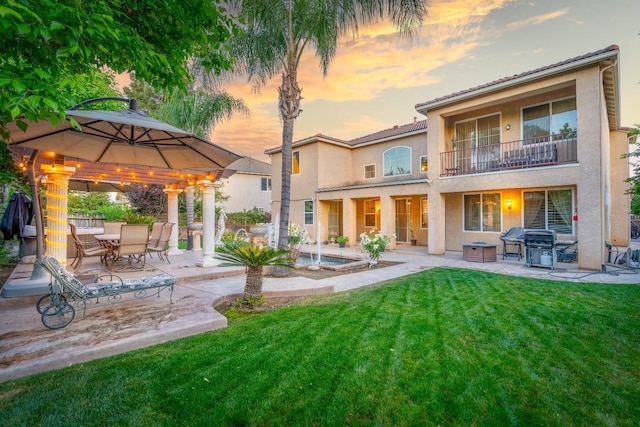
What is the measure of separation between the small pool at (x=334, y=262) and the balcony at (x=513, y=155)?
225 inches

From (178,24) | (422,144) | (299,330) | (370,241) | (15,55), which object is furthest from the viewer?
(422,144)

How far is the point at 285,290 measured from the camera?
6.39m

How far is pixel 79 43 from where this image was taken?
8.55 ft

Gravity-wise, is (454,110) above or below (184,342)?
above

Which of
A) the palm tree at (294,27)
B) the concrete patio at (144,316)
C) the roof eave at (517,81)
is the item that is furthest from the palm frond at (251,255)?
the roof eave at (517,81)

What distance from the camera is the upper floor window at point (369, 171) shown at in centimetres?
1820

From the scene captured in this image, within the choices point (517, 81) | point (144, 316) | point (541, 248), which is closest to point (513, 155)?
point (517, 81)

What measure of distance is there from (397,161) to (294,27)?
32.7 feet

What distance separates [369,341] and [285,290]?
2828 mm

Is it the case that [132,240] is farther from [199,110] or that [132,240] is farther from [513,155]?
[513,155]

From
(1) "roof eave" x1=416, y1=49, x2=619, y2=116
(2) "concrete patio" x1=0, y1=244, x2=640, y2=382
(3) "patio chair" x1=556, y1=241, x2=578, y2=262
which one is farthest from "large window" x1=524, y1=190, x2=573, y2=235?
(1) "roof eave" x1=416, y1=49, x2=619, y2=116

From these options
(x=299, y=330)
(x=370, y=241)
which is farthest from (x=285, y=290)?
(x=370, y=241)

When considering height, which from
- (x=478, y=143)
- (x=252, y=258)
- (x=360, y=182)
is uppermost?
(x=478, y=143)

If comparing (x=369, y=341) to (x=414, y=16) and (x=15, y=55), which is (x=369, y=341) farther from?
(x=414, y=16)
